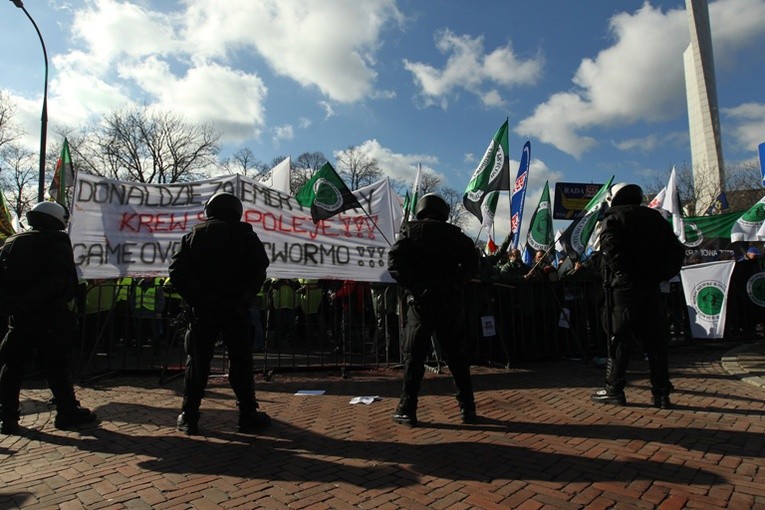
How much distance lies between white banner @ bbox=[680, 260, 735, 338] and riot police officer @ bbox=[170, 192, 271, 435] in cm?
693

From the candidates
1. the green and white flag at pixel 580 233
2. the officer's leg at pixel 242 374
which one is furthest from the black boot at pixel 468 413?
the green and white flag at pixel 580 233

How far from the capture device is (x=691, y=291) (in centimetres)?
788

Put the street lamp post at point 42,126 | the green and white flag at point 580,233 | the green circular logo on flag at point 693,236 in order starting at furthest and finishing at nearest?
the street lamp post at point 42,126 < the green circular logo on flag at point 693,236 < the green and white flag at point 580,233

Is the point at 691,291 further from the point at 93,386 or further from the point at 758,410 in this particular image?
the point at 93,386

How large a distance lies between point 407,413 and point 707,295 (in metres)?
6.07

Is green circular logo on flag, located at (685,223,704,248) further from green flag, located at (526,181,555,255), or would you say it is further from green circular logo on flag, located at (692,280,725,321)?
green circular logo on flag, located at (692,280,725,321)

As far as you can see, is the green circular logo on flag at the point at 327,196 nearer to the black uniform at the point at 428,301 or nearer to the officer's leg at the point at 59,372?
the black uniform at the point at 428,301

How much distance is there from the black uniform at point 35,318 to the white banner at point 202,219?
2.02m

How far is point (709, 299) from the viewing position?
7.66 metres

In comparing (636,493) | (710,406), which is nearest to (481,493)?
(636,493)

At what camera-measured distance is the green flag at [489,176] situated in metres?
7.89

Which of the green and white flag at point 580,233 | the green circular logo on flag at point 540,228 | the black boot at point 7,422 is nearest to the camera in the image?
the black boot at point 7,422

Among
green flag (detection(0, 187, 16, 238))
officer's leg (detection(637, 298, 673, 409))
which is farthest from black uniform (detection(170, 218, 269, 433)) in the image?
green flag (detection(0, 187, 16, 238))

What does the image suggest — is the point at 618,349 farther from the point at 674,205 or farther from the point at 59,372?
the point at 674,205
